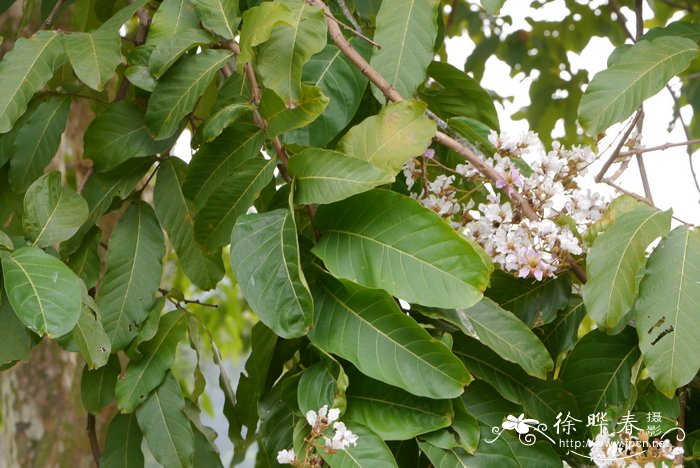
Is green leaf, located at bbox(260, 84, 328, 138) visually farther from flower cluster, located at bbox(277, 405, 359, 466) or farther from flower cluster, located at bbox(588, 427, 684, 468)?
flower cluster, located at bbox(588, 427, 684, 468)

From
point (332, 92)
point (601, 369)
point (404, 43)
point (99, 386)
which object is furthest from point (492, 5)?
point (99, 386)

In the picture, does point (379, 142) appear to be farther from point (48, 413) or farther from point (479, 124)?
point (48, 413)

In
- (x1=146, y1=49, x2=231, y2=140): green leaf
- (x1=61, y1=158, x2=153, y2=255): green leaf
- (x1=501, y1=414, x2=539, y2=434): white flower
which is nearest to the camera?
(x1=501, y1=414, x2=539, y2=434): white flower

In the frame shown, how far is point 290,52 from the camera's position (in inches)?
35.8

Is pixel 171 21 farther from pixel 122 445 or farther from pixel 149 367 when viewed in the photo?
pixel 122 445

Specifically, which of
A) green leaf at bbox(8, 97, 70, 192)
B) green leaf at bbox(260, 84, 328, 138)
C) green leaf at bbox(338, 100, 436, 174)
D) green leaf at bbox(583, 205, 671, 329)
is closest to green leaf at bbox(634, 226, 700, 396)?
green leaf at bbox(583, 205, 671, 329)

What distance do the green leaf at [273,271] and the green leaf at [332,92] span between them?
163mm

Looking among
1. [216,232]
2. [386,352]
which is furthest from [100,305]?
[386,352]

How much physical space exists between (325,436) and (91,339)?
291mm

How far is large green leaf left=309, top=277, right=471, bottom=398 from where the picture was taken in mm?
849

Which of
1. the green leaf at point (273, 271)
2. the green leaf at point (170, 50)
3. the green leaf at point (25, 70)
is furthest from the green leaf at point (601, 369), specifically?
the green leaf at point (25, 70)

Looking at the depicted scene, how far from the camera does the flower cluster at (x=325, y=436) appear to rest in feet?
2.69

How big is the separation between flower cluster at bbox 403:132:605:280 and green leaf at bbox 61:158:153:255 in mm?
390

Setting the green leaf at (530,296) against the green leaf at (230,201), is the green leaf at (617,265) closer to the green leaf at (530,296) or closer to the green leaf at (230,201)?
the green leaf at (530,296)
